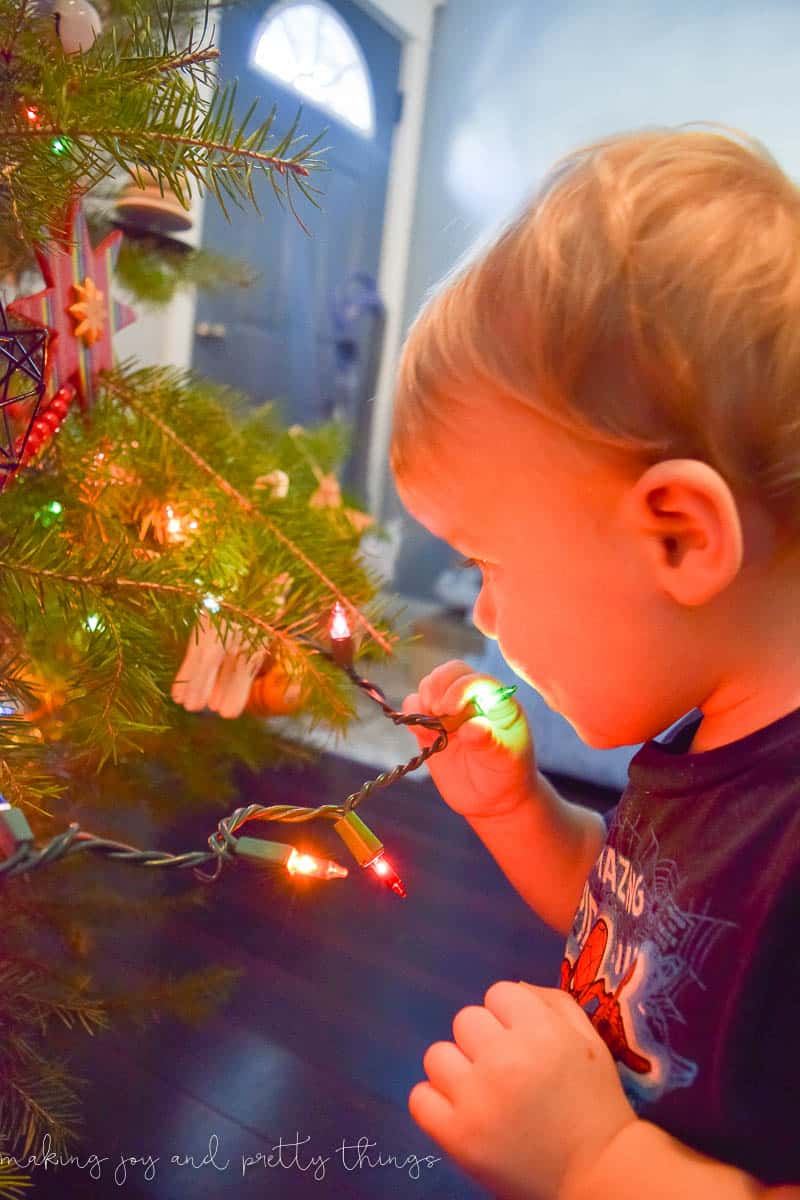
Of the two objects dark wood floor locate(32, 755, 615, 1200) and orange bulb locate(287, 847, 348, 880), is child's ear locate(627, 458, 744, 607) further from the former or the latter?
dark wood floor locate(32, 755, 615, 1200)

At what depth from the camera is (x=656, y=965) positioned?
0.44 m

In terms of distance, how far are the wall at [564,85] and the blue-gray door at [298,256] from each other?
185mm

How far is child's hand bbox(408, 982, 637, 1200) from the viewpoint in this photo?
1.31 feet

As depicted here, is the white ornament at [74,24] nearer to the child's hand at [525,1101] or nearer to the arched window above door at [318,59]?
the child's hand at [525,1101]

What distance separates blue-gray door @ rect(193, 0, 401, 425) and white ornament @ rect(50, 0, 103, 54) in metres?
1.63

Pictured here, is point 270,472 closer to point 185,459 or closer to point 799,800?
point 185,459

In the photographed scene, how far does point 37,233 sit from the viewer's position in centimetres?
52

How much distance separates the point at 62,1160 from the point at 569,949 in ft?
1.15

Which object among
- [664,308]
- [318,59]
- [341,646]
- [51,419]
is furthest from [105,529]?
[318,59]

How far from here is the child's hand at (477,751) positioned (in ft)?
1.90

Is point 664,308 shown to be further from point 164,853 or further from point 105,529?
point 105,529

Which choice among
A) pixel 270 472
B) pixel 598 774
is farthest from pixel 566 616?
pixel 598 774

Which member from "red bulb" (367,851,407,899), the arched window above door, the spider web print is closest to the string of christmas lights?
"red bulb" (367,851,407,899)

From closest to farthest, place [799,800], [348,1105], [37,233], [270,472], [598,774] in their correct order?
[799,800]
[37,233]
[348,1105]
[270,472]
[598,774]
